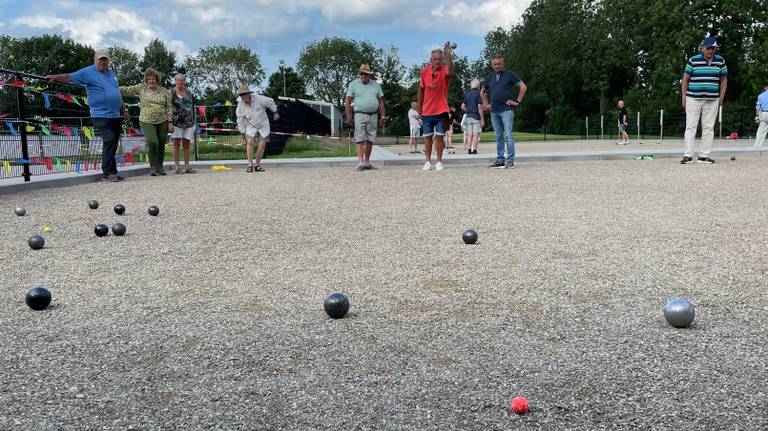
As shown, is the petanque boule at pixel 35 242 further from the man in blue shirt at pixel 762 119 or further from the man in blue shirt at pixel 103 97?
the man in blue shirt at pixel 762 119

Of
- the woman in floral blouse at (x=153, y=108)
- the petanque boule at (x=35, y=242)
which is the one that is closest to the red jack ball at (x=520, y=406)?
the petanque boule at (x=35, y=242)

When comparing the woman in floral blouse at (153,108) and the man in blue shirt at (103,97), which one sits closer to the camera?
the man in blue shirt at (103,97)

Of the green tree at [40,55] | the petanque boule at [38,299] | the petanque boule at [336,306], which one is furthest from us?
the green tree at [40,55]

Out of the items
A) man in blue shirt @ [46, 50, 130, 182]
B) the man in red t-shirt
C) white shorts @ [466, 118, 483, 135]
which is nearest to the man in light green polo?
the man in red t-shirt

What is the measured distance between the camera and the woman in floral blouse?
1148 cm

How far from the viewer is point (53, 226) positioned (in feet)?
19.7

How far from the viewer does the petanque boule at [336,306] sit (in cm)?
298

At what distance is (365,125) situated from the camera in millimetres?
12016

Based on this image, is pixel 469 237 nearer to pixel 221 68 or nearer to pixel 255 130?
pixel 255 130

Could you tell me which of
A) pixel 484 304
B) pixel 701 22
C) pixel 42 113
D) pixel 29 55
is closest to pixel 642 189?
pixel 484 304

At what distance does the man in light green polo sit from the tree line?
2964cm

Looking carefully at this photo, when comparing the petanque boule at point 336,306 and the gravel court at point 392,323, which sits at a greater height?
the petanque boule at point 336,306

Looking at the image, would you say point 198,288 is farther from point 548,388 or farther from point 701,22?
point 701,22

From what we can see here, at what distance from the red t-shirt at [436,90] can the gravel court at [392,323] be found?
5104 mm
